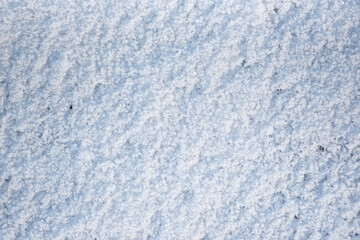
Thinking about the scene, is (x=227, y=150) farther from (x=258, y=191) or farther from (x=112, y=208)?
(x=112, y=208)

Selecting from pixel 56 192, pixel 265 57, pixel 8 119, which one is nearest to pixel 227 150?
pixel 265 57

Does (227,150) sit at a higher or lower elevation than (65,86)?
lower

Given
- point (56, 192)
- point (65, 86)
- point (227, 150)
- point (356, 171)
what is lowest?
point (356, 171)

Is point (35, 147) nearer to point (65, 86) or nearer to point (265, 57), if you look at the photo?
point (65, 86)

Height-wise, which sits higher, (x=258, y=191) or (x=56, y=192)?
(x=56, y=192)

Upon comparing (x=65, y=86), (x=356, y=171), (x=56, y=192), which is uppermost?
(x=65, y=86)

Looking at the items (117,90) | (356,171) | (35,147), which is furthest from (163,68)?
(356,171)
